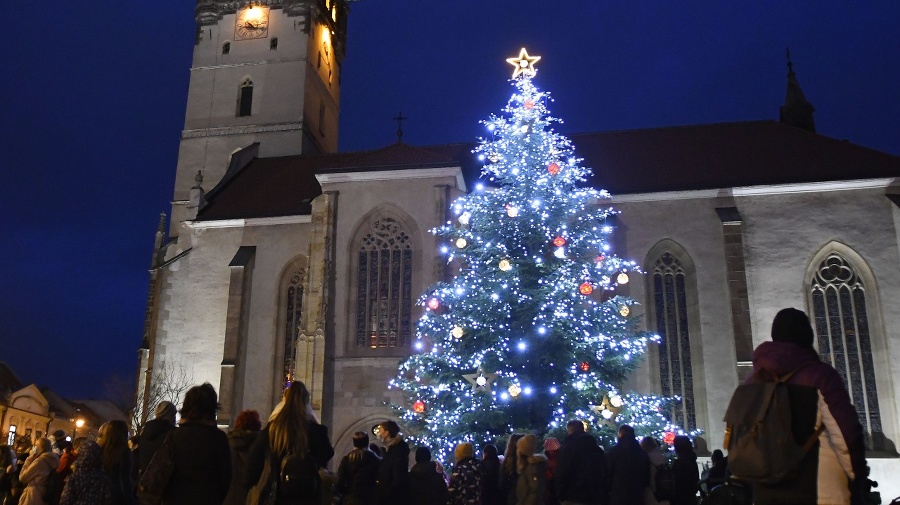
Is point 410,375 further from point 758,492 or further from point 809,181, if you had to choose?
point 758,492

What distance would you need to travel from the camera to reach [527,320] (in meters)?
15.0

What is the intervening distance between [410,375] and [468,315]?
209 inches

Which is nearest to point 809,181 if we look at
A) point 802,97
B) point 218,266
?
point 802,97

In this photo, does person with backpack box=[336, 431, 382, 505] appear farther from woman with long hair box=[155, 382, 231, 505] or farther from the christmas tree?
the christmas tree

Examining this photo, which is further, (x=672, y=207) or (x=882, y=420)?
(x=672, y=207)

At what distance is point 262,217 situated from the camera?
83.4 ft

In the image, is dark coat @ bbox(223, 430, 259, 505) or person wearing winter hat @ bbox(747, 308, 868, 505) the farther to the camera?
dark coat @ bbox(223, 430, 259, 505)

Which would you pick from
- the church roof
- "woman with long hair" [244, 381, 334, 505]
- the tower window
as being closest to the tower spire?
the church roof

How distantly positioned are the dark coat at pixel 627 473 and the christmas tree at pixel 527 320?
5695 mm

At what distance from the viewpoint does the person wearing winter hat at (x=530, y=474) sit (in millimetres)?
8398

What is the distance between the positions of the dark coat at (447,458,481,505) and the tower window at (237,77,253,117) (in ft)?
87.0

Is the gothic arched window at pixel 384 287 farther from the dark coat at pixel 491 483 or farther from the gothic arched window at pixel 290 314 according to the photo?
the dark coat at pixel 491 483

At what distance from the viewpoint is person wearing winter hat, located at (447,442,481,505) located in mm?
8594

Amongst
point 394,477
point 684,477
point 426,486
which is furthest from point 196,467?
point 684,477
